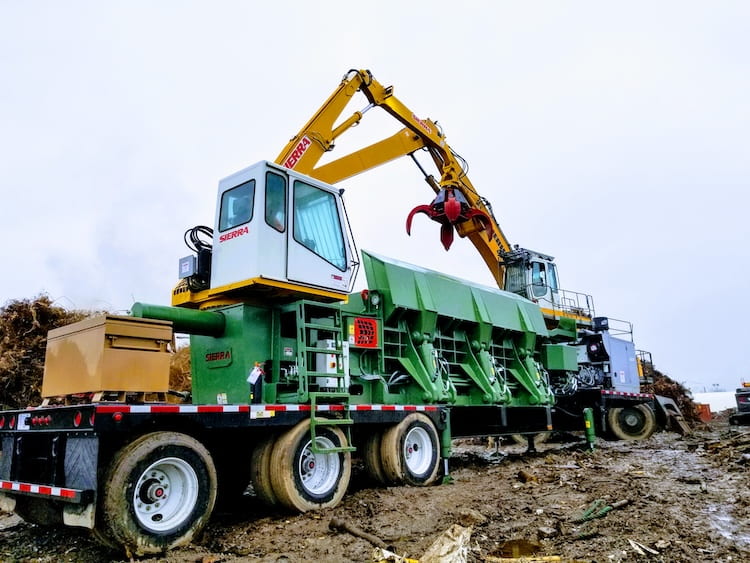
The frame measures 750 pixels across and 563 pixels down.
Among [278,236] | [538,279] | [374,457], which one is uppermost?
[538,279]

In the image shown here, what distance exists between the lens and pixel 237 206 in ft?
25.1

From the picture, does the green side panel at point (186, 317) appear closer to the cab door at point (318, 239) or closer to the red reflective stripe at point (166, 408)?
the cab door at point (318, 239)

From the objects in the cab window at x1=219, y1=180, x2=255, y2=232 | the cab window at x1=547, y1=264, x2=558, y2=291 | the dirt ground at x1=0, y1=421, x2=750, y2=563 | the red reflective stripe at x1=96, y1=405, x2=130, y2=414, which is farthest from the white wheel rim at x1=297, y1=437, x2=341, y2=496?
the cab window at x1=547, y1=264, x2=558, y2=291

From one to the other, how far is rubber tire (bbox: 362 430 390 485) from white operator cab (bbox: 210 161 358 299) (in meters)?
2.14

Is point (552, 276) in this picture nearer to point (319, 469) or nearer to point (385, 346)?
point (385, 346)

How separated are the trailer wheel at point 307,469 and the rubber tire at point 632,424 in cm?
1092

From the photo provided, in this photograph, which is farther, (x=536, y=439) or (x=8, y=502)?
(x=536, y=439)

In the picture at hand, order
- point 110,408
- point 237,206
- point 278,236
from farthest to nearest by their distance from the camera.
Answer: point 237,206 → point 278,236 → point 110,408

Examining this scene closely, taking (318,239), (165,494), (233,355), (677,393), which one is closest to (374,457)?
(233,355)

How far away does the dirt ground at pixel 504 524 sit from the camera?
5.11 metres

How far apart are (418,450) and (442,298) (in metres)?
2.80

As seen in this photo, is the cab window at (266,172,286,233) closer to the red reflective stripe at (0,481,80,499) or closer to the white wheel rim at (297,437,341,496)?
the white wheel rim at (297,437,341,496)

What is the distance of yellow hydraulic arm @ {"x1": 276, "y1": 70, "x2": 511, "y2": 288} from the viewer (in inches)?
440

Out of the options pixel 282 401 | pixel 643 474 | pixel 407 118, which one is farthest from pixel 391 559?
pixel 407 118
